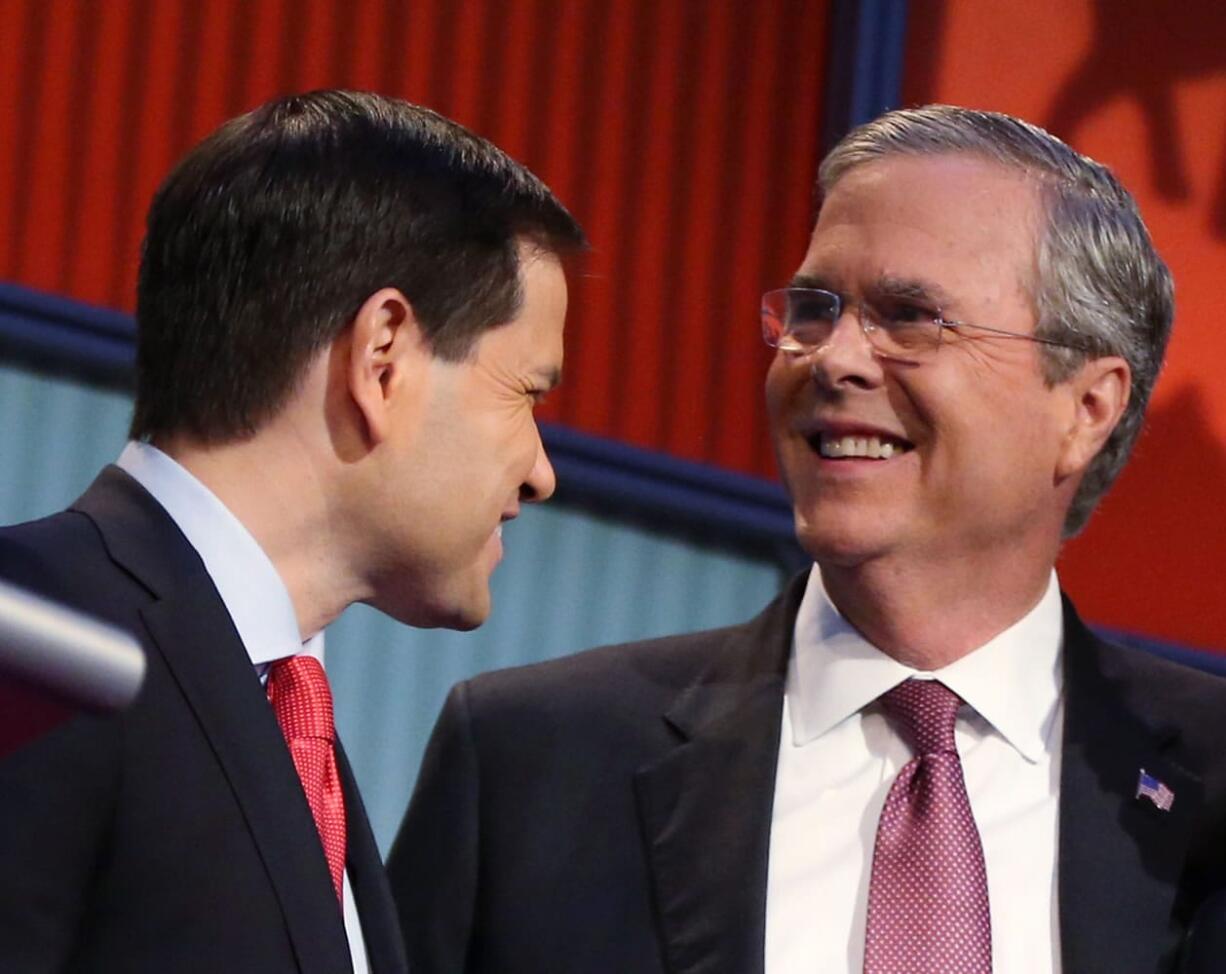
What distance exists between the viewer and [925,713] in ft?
5.74

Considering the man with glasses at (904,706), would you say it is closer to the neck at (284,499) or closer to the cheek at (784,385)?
the cheek at (784,385)

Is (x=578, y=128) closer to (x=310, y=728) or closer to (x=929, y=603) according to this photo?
(x=929, y=603)

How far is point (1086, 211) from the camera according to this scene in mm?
1965

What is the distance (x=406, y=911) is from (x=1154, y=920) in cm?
69

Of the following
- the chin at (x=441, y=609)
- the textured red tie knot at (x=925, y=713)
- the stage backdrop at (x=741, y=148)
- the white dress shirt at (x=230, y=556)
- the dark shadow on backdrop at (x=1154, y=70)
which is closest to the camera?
the white dress shirt at (x=230, y=556)

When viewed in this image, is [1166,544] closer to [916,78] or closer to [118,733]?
[916,78]

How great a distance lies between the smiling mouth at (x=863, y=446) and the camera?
6.05 ft

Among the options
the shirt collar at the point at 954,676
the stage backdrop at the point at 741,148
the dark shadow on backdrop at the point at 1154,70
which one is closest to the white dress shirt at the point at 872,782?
the shirt collar at the point at 954,676

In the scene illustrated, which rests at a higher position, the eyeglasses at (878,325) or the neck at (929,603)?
the eyeglasses at (878,325)

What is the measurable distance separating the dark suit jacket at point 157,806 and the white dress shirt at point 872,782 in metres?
0.61

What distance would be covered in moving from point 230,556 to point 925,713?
2.50 ft

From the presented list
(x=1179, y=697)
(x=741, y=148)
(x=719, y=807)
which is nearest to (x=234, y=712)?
(x=719, y=807)

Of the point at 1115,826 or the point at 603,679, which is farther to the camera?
the point at 603,679

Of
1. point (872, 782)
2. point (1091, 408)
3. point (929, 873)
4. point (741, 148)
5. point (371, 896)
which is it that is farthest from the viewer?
point (741, 148)
